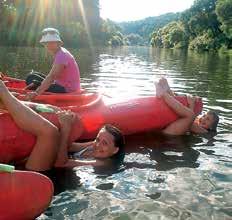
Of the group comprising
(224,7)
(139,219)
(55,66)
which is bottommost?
(139,219)

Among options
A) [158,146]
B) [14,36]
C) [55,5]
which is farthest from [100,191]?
[55,5]

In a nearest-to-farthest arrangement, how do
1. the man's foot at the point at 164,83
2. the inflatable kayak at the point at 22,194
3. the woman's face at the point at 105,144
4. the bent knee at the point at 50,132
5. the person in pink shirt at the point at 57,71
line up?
1. the inflatable kayak at the point at 22,194
2. the bent knee at the point at 50,132
3. the woman's face at the point at 105,144
4. the person in pink shirt at the point at 57,71
5. the man's foot at the point at 164,83

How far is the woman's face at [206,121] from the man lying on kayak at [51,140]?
2.75m

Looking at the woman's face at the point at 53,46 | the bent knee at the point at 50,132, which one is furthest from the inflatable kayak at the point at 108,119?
the woman's face at the point at 53,46

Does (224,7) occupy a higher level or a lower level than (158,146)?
higher

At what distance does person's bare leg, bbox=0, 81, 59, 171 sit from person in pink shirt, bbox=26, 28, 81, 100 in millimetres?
1892

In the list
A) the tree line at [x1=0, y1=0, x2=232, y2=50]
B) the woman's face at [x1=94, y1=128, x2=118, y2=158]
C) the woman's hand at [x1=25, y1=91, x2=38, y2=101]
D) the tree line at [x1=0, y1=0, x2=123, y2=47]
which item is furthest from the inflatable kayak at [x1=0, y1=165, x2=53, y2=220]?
the tree line at [x1=0, y1=0, x2=123, y2=47]

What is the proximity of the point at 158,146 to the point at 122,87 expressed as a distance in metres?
7.62

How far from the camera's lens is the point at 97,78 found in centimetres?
1720

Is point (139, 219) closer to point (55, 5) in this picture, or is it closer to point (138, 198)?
point (138, 198)

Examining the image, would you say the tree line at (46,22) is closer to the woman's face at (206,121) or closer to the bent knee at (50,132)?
the woman's face at (206,121)

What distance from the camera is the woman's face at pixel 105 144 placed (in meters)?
5.57

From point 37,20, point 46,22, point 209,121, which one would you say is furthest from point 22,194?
point 46,22

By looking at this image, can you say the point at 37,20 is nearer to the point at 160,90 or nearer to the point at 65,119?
the point at 160,90
